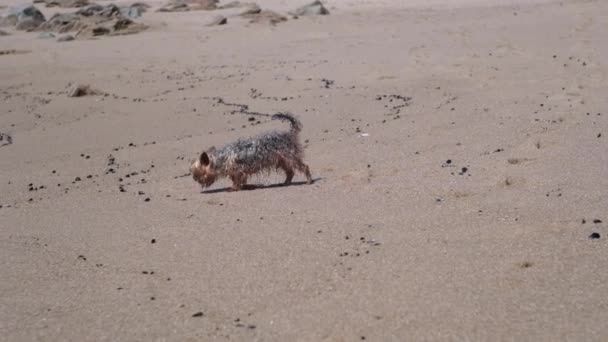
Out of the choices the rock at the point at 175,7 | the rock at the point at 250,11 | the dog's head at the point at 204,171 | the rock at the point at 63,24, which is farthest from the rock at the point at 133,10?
the dog's head at the point at 204,171

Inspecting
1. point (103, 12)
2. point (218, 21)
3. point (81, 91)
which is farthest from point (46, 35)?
point (81, 91)

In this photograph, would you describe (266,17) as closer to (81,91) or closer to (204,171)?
(81,91)

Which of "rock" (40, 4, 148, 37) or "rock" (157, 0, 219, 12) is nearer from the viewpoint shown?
"rock" (40, 4, 148, 37)

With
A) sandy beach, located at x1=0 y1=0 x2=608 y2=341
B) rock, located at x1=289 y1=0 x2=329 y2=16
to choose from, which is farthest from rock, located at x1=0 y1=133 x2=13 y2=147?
rock, located at x1=289 y1=0 x2=329 y2=16


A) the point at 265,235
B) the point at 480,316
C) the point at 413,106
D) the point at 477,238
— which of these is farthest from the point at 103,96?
the point at 480,316

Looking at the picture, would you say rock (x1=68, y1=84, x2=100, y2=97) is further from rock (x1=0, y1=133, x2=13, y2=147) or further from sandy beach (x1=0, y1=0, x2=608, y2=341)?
rock (x1=0, y1=133, x2=13, y2=147)

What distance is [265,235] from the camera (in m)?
6.64

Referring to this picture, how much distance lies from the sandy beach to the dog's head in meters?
0.16

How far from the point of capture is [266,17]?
22.3 meters

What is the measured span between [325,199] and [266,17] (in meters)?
15.3

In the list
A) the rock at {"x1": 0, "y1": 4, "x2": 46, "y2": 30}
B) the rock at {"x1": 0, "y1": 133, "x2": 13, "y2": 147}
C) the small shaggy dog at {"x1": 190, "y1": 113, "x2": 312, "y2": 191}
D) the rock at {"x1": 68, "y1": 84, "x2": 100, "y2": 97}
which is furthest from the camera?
the rock at {"x1": 0, "y1": 4, "x2": 46, "y2": 30}

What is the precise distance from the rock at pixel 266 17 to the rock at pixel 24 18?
636 cm

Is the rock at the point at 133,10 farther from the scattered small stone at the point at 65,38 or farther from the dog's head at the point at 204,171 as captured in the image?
the dog's head at the point at 204,171

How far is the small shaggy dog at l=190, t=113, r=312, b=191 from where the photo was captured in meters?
8.35
